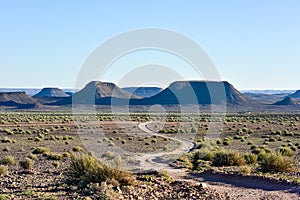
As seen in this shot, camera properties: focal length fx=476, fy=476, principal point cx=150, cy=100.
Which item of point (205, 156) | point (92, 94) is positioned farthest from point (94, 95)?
point (205, 156)

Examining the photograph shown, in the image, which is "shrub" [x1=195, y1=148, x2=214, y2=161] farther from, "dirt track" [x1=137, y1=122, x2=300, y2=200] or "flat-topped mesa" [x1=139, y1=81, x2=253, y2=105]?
"flat-topped mesa" [x1=139, y1=81, x2=253, y2=105]

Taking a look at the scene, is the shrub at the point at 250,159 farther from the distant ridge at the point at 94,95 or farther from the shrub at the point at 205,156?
the distant ridge at the point at 94,95

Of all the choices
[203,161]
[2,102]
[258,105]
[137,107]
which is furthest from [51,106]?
[203,161]

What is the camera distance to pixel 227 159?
23.7 m

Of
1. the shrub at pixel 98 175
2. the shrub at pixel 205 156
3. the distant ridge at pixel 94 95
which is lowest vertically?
the shrub at pixel 205 156

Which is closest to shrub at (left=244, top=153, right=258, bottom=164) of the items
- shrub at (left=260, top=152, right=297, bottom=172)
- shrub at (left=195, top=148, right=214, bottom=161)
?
shrub at (left=195, top=148, right=214, bottom=161)

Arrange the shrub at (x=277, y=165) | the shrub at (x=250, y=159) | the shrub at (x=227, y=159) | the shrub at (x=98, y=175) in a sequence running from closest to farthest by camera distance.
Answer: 1. the shrub at (x=98, y=175)
2. the shrub at (x=277, y=165)
3. the shrub at (x=227, y=159)
4. the shrub at (x=250, y=159)

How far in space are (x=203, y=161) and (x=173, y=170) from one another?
12.5ft

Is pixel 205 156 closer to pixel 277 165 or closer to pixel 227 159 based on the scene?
pixel 227 159

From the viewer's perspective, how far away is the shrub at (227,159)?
23672mm

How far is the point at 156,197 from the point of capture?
50.0 ft

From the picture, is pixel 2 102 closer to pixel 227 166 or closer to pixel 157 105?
pixel 157 105

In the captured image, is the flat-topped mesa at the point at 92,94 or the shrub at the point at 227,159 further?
the flat-topped mesa at the point at 92,94

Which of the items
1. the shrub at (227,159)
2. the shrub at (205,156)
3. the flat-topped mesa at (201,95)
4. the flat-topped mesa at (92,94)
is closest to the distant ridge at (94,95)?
the flat-topped mesa at (92,94)
